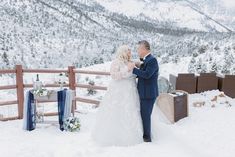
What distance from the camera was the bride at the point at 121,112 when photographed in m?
8.05

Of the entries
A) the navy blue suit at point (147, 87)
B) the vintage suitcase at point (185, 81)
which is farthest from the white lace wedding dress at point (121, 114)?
the vintage suitcase at point (185, 81)

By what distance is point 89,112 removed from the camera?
1138cm

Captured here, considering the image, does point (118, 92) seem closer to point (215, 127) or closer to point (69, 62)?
point (215, 127)

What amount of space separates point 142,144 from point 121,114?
0.64 m

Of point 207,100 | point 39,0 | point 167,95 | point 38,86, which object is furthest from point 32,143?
point 39,0

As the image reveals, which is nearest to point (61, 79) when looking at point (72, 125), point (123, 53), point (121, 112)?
point (72, 125)

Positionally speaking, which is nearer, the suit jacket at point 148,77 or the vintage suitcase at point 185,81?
the suit jacket at point 148,77

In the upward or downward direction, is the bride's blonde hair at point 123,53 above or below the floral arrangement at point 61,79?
above

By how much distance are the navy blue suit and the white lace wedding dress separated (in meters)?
0.11

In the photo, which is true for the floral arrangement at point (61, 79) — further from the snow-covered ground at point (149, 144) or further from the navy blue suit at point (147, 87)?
the navy blue suit at point (147, 87)

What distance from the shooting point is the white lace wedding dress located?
8.06 metres

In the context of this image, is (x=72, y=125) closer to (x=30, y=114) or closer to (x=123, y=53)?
(x=30, y=114)

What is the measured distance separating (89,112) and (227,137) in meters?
3.65

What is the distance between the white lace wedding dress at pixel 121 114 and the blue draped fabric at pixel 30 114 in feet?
6.46
